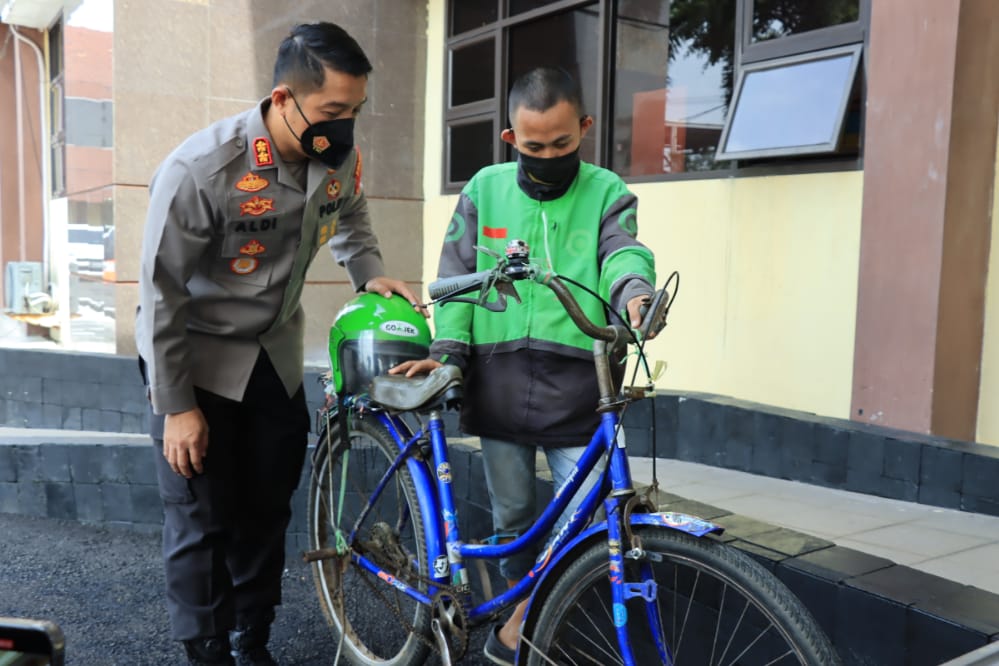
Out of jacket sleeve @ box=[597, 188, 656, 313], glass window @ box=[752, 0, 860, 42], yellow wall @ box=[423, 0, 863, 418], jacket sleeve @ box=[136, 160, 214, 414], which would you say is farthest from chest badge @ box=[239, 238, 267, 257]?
glass window @ box=[752, 0, 860, 42]

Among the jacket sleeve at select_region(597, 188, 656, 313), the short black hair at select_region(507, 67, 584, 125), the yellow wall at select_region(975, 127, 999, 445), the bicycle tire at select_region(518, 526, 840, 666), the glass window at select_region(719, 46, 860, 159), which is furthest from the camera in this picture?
the glass window at select_region(719, 46, 860, 159)

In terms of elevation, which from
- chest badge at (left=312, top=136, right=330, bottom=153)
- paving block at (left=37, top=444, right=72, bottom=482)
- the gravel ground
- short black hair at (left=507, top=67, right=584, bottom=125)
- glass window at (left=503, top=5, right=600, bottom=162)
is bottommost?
the gravel ground

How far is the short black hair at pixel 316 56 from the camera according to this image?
246 centimetres

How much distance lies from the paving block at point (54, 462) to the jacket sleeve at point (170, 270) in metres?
2.53

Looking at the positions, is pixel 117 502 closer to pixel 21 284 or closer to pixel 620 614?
pixel 620 614

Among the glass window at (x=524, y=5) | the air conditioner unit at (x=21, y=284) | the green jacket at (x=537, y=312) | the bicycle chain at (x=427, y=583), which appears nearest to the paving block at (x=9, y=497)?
the bicycle chain at (x=427, y=583)

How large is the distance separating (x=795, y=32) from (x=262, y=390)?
11.6ft

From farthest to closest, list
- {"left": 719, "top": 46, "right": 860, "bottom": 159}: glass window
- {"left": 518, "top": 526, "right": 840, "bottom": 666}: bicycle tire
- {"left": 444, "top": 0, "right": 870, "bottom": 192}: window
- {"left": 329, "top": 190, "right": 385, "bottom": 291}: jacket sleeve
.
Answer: {"left": 444, "top": 0, "right": 870, "bottom": 192}: window, {"left": 719, "top": 46, "right": 860, "bottom": 159}: glass window, {"left": 329, "top": 190, "right": 385, "bottom": 291}: jacket sleeve, {"left": 518, "top": 526, "right": 840, "bottom": 666}: bicycle tire

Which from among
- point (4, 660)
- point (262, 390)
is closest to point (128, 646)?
point (262, 390)

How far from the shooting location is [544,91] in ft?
7.67

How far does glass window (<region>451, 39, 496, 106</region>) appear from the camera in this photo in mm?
7477

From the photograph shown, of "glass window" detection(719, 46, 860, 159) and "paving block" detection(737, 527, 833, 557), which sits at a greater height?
"glass window" detection(719, 46, 860, 159)

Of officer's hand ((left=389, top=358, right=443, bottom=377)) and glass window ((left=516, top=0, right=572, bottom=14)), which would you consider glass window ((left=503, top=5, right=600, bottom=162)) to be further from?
officer's hand ((left=389, top=358, right=443, bottom=377))

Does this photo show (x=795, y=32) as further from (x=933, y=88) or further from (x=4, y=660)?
(x=4, y=660)
